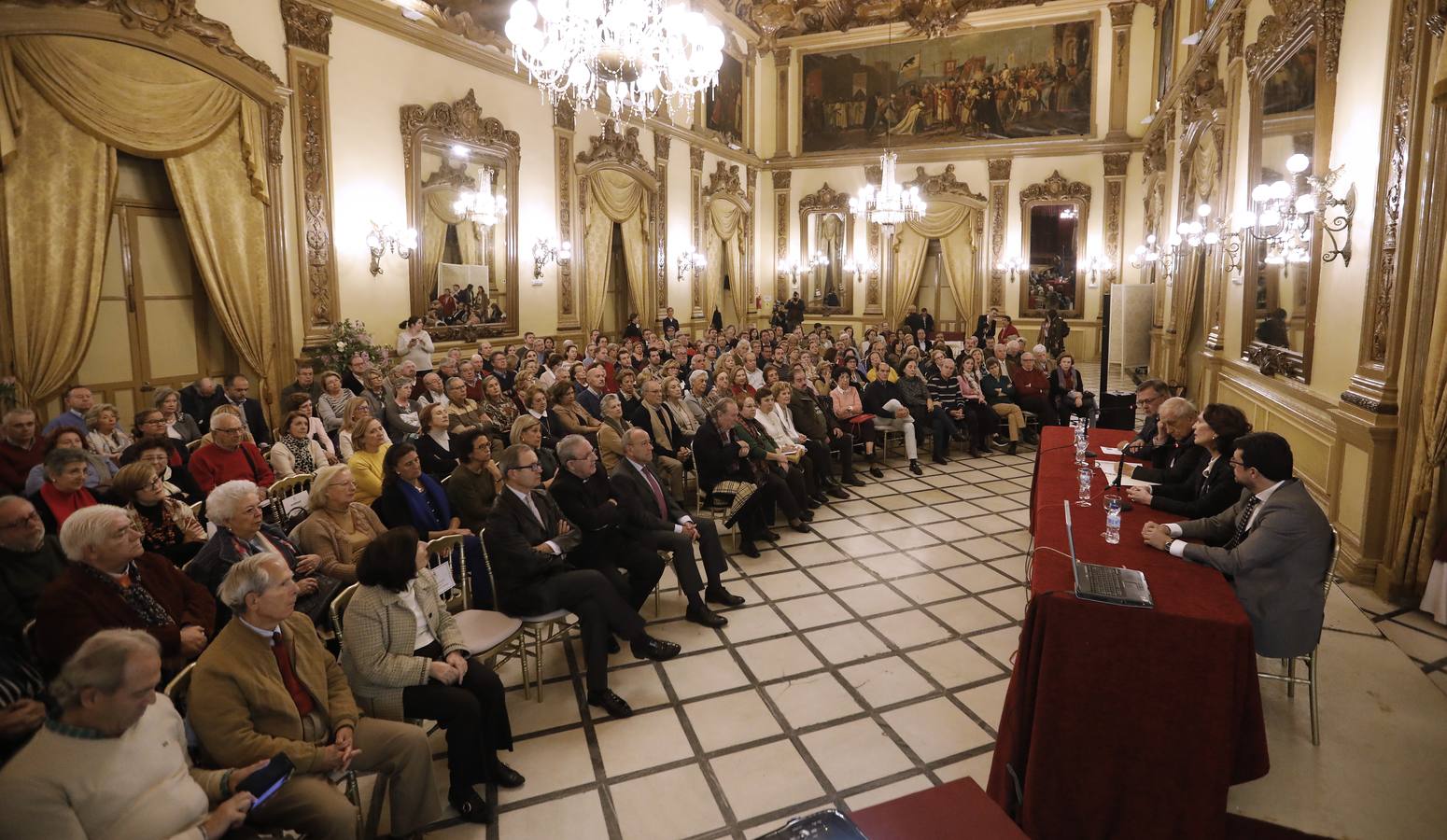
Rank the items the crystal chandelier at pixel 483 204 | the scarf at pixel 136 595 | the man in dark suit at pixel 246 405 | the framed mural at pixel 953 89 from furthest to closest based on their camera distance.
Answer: the framed mural at pixel 953 89, the crystal chandelier at pixel 483 204, the man in dark suit at pixel 246 405, the scarf at pixel 136 595

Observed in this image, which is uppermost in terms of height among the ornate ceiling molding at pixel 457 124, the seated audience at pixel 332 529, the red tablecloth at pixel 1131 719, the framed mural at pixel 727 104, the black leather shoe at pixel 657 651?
the framed mural at pixel 727 104

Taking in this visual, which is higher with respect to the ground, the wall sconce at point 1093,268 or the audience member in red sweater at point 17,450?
the wall sconce at point 1093,268

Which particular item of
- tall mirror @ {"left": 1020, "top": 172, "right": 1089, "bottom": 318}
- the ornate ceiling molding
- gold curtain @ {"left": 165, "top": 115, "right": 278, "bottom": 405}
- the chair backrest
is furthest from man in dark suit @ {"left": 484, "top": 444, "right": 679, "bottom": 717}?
tall mirror @ {"left": 1020, "top": 172, "right": 1089, "bottom": 318}

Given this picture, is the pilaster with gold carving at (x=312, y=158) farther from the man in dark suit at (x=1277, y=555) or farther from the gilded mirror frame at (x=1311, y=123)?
the gilded mirror frame at (x=1311, y=123)

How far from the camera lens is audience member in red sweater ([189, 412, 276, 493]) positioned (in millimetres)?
4566

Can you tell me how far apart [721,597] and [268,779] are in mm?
3062

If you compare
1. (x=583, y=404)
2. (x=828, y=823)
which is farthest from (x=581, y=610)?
(x=583, y=404)

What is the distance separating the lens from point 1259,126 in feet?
23.7

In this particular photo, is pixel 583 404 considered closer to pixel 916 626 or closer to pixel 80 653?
pixel 916 626

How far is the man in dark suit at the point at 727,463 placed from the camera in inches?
239

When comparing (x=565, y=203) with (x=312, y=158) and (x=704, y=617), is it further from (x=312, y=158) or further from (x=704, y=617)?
(x=704, y=617)

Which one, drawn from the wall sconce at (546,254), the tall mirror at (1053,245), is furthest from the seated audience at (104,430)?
the tall mirror at (1053,245)

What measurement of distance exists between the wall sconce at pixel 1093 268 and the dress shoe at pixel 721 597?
49.3 feet

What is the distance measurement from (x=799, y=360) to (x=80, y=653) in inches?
323
